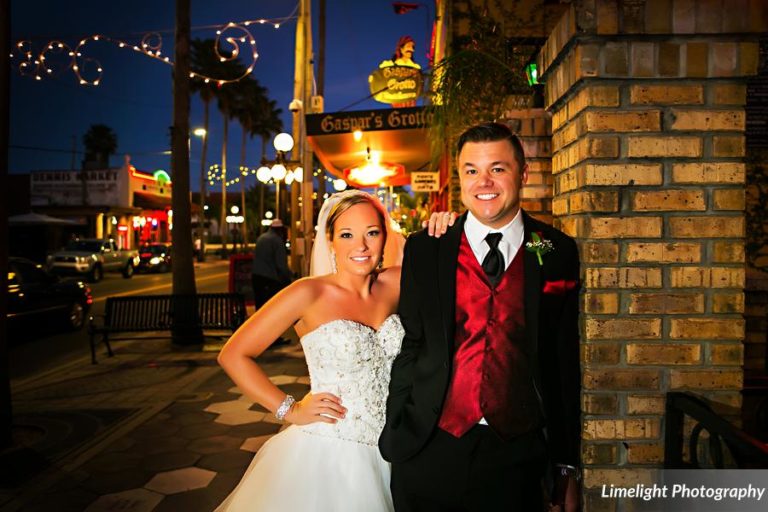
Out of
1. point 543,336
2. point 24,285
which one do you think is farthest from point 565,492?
point 24,285

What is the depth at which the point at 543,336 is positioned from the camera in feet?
7.11

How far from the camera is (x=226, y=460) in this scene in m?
4.82

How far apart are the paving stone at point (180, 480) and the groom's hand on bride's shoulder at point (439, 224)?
3.10m

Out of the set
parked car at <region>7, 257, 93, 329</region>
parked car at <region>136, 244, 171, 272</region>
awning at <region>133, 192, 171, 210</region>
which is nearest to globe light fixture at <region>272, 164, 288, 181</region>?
parked car at <region>7, 257, 93, 329</region>

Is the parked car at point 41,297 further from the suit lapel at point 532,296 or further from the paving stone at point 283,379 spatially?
the suit lapel at point 532,296

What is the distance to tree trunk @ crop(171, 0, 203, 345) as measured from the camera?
979 centimetres

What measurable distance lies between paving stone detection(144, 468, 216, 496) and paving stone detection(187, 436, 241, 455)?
417 millimetres

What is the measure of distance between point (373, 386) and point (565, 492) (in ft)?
3.09

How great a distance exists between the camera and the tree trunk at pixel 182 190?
9.79 m

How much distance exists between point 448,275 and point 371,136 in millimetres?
9460

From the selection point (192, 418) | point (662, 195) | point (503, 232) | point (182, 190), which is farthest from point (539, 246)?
point (182, 190)

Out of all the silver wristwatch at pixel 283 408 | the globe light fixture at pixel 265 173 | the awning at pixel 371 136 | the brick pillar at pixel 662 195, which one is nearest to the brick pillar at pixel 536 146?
the brick pillar at pixel 662 195

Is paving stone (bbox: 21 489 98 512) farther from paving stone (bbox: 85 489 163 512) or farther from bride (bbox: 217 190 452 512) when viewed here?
bride (bbox: 217 190 452 512)

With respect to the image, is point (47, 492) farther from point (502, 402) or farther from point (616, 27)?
point (616, 27)
